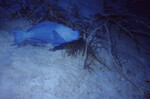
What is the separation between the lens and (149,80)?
3146 millimetres

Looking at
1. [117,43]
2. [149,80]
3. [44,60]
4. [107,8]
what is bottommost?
[149,80]

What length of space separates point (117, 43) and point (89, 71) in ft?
7.01

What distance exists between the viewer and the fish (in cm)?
267

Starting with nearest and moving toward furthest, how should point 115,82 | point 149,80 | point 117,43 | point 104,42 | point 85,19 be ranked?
point 115,82
point 149,80
point 104,42
point 117,43
point 85,19

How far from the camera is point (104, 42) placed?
13.4 feet

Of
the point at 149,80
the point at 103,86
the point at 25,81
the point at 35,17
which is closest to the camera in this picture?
the point at 25,81

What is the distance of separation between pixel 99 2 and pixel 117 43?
241 cm

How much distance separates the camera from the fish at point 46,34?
8.76 ft

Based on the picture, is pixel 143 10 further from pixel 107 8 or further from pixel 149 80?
pixel 149 80

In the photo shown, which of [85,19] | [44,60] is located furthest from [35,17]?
[44,60]

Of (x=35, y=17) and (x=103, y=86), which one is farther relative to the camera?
(x=35, y=17)

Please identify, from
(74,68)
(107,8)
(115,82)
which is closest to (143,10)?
(107,8)

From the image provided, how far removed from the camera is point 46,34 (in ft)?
8.95

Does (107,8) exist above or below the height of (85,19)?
above
